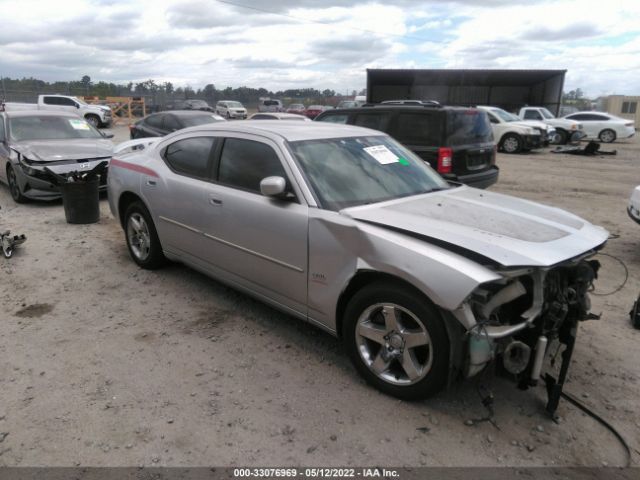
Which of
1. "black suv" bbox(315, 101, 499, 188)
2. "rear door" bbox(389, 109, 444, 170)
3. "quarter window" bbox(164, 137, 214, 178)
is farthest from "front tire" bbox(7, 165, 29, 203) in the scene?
"rear door" bbox(389, 109, 444, 170)

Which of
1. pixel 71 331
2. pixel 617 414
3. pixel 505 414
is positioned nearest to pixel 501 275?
pixel 505 414

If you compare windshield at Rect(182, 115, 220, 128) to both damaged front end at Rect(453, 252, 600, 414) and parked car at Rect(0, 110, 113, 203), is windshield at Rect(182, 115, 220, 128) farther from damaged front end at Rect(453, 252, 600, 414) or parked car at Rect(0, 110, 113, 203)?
damaged front end at Rect(453, 252, 600, 414)

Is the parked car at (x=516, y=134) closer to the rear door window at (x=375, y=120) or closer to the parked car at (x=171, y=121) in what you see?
the parked car at (x=171, y=121)

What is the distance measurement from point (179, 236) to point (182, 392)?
1796mm

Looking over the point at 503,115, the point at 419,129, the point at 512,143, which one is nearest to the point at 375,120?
the point at 419,129

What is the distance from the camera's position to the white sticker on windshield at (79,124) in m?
9.33

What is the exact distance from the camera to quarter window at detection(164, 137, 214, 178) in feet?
14.0

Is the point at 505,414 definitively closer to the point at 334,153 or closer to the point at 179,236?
the point at 334,153

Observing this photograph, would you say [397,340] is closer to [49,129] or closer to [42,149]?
[42,149]

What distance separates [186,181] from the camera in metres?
4.39

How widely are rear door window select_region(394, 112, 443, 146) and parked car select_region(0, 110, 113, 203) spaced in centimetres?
495

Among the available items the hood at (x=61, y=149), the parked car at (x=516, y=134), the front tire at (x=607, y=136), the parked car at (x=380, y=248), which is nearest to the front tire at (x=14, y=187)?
the hood at (x=61, y=149)

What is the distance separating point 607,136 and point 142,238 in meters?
23.5

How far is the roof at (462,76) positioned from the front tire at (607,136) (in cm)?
649
